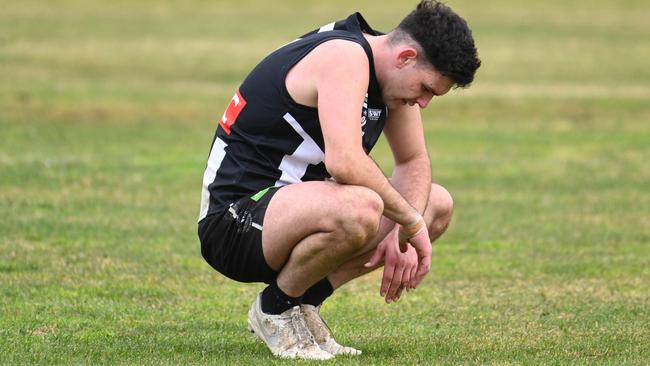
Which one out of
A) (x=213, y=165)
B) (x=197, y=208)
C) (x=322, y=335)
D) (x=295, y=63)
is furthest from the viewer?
(x=197, y=208)

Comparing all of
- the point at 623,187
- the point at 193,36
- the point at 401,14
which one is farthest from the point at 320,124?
the point at 401,14

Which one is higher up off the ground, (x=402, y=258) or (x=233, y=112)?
(x=233, y=112)

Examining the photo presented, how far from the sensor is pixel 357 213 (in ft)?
18.0

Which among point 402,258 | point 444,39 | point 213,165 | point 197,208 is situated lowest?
point 197,208

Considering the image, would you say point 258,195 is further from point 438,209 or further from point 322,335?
point 438,209

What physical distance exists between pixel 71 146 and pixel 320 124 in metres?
11.5

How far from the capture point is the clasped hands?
5773 mm

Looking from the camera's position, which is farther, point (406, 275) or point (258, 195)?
point (406, 275)

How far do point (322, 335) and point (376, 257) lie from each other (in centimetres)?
45

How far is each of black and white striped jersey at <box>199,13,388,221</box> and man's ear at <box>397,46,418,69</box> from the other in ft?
0.50

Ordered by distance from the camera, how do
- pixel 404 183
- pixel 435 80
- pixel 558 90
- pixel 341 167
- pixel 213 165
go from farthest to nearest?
pixel 558 90
pixel 404 183
pixel 213 165
pixel 435 80
pixel 341 167

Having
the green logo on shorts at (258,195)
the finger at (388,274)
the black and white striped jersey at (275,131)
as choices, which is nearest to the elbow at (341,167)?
the black and white striped jersey at (275,131)

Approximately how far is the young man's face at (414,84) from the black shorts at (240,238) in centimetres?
68

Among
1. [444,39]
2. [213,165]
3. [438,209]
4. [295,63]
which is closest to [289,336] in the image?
[213,165]
